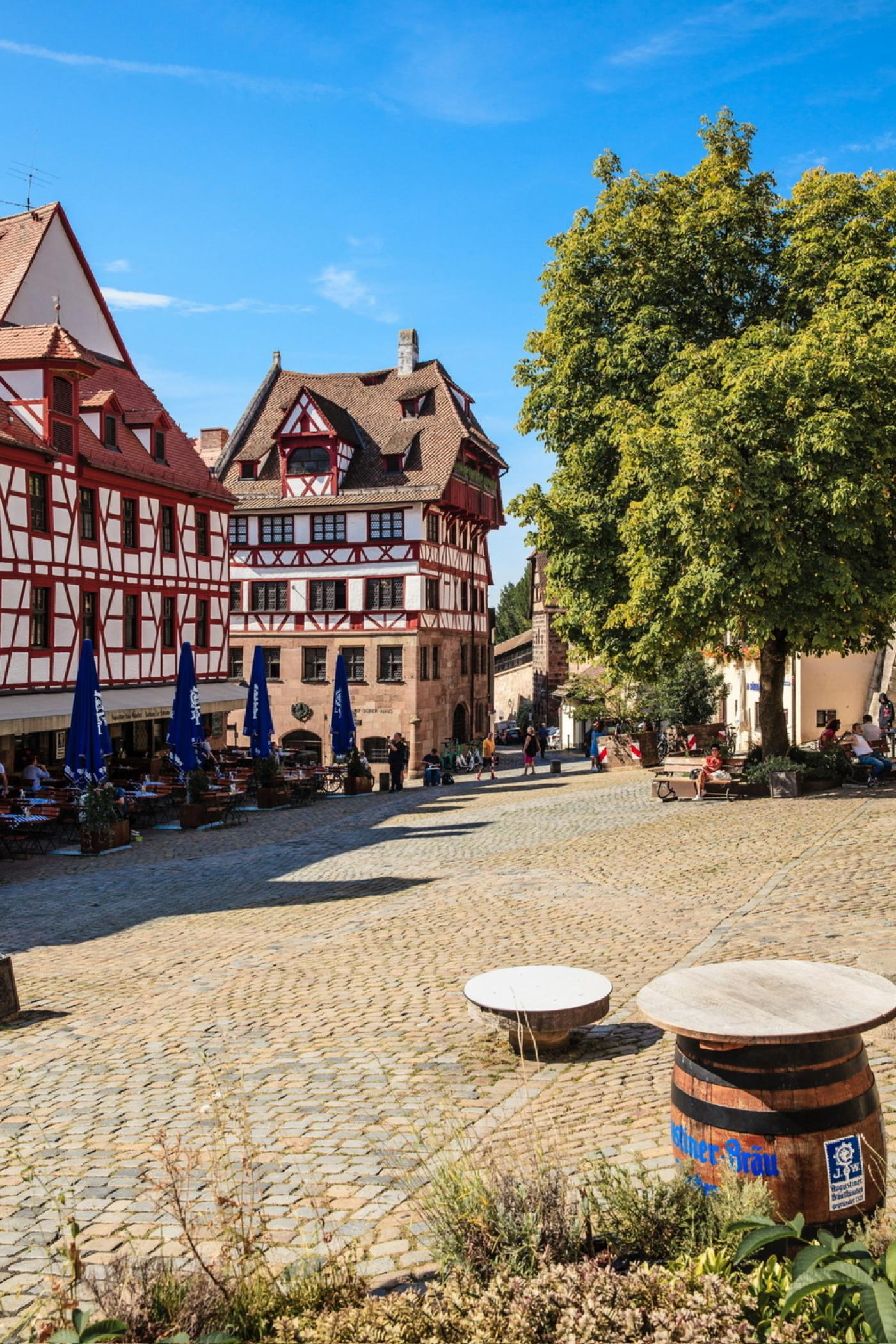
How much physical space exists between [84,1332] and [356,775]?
1043 inches

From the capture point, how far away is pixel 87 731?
20109 mm

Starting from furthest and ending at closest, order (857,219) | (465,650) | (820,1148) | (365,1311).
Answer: (465,650) < (857,219) < (820,1148) < (365,1311)

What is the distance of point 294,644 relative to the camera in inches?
1705

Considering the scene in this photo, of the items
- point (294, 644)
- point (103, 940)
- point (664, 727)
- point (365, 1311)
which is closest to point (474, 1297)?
point (365, 1311)

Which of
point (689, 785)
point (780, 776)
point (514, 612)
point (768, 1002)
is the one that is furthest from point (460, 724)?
point (514, 612)

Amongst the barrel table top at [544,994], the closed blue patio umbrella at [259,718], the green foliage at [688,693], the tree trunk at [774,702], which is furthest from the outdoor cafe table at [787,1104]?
the green foliage at [688,693]

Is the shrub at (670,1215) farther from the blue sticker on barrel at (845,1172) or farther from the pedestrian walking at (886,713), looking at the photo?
the pedestrian walking at (886,713)

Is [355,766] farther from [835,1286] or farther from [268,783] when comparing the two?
[835,1286]

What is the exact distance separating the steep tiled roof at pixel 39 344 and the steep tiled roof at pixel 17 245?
1.83m

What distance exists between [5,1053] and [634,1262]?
598 centimetres

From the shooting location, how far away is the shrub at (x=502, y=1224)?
411cm

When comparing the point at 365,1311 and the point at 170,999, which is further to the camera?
the point at 170,999

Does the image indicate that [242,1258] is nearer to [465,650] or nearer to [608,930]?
[608,930]

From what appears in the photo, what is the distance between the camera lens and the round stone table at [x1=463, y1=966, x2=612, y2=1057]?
24.3ft
